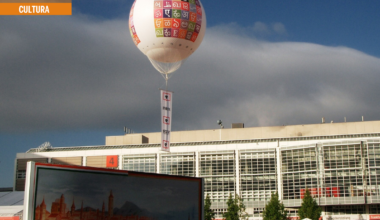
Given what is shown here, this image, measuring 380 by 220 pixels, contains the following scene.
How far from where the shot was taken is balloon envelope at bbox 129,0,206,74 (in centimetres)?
4897

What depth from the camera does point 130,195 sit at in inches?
1700

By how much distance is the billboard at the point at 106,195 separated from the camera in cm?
3644

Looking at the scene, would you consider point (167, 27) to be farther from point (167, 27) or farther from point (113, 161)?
point (113, 161)

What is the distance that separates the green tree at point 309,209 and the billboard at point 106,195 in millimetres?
42533

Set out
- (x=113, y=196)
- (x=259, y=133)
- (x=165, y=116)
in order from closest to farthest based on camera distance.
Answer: (x=113, y=196) → (x=165, y=116) → (x=259, y=133)

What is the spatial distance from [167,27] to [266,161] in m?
60.5

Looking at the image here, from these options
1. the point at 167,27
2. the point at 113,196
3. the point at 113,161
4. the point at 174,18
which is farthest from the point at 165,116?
the point at 113,161

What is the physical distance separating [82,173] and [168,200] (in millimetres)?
9831

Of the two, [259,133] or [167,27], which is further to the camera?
[259,133]

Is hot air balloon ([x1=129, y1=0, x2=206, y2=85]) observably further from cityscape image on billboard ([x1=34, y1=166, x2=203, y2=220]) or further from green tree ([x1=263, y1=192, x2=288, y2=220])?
green tree ([x1=263, y1=192, x2=288, y2=220])

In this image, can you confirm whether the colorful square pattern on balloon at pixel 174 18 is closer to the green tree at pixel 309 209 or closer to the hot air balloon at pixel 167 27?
the hot air balloon at pixel 167 27

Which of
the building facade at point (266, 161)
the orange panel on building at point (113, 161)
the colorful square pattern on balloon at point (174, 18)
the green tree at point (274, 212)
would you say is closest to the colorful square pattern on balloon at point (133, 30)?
the colorful square pattern on balloon at point (174, 18)

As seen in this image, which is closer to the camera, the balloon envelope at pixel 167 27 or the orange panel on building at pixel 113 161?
the balloon envelope at pixel 167 27

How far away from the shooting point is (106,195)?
41.3 m
